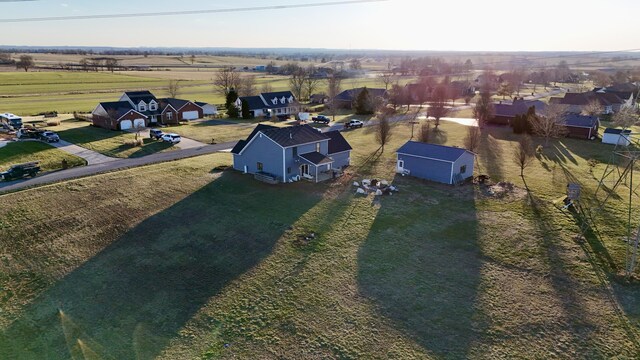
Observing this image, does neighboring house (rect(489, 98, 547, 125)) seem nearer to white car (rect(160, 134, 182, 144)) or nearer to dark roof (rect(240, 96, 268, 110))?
dark roof (rect(240, 96, 268, 110))

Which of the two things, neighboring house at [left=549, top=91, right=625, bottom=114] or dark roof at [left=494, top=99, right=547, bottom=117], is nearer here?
dark roof at [left=494, top=99, right=547, bottom=117]

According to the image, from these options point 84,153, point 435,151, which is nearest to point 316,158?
point 435,151

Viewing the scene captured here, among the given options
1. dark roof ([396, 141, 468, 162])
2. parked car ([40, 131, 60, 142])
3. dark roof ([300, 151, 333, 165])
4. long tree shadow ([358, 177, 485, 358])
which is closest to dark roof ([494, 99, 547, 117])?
dark roof ([396, 141, 468, 162])

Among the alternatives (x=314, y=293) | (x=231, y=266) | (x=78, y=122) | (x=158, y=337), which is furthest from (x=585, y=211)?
(x=78, y=122)

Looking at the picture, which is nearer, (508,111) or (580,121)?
(580,121)

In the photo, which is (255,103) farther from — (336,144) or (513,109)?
(513,109)

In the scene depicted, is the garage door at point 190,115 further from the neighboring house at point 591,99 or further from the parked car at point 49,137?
the neighboring house at point 591,99
